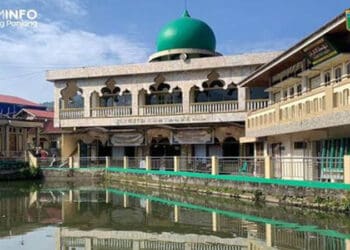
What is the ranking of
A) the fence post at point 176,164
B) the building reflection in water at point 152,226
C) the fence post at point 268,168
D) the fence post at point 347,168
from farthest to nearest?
the fence post at point 176,164
the fence post at point 268,168
the fence post at point 347,168
the building reflection in water at point 152,226

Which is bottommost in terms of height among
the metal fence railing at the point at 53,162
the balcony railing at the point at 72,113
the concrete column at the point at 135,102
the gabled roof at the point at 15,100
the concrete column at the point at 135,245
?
the concrete column at the point at 135,245

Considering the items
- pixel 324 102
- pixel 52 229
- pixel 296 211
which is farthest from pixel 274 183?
pixel 52 229

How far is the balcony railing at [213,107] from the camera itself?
27.8 m

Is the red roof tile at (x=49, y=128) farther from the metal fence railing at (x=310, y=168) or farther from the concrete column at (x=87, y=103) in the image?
the metal fence railing at (x=310, y=168)

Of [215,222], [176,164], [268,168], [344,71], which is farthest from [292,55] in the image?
[176,164]

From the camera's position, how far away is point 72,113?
32156mm

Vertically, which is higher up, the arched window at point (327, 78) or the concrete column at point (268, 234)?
the arched window at point (327, 78)

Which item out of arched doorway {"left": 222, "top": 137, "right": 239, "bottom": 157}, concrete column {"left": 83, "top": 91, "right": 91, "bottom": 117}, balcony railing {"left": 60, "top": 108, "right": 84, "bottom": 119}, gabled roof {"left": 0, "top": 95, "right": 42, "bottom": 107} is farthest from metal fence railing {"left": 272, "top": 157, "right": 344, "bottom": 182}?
gabled roof {"left": 0, "top": 95, "right": 42, "bottom": 107}

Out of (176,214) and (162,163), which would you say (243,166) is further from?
(162,163)

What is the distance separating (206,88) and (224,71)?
1.92 m

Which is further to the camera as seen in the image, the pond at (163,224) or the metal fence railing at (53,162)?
the metal fence railing at (53,162)

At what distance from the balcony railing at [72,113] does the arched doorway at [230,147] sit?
919 cm

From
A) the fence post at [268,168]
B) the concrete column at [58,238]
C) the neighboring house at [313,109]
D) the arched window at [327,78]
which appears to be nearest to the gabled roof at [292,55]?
the neighboring house at [313,109]

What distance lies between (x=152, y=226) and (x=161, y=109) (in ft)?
53.8
